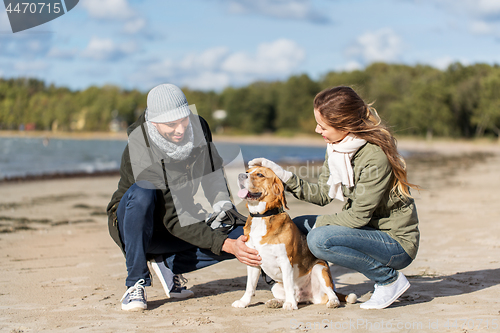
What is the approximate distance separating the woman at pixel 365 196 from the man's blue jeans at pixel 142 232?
0.89 m

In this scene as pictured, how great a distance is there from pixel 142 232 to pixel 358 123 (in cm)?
193

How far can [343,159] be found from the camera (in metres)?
3.35

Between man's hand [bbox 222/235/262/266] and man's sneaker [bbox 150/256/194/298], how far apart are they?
28.9 inches

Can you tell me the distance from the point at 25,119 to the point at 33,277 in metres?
47.7

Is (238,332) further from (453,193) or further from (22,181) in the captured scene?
(22,181)

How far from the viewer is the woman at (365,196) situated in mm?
3279

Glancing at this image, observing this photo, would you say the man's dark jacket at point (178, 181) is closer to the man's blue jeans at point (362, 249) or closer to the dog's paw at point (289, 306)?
the dog's paw at point (289, 306)

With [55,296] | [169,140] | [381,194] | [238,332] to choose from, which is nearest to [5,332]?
[55,296]

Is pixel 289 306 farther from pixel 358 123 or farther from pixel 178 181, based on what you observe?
pixel 358 123

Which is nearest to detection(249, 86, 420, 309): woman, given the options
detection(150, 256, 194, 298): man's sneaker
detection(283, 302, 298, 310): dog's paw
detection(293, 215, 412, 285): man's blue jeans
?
detection(293, 215, 412, 285): man's blue jeans

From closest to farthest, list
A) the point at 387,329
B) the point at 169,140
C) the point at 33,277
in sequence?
1. the point at 387,329
2. the point at 169,140
3. the point at 33,277

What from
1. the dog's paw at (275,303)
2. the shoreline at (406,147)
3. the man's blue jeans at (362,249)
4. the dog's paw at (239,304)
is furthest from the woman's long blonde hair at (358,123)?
the shoreline at (406,147)

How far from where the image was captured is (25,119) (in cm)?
4644

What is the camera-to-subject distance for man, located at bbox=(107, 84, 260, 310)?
3.51 meters
